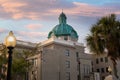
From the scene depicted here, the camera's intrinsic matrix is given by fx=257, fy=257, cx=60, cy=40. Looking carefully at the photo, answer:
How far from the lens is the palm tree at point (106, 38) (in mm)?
24781

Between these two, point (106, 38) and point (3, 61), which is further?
point (3, 61)

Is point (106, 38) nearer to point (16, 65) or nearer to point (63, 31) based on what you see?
point (16, 65)

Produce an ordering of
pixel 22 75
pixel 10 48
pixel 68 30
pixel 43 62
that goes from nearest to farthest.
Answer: pixel 10 48
pixel 22 75
pixel 43 62
pixel 68 30

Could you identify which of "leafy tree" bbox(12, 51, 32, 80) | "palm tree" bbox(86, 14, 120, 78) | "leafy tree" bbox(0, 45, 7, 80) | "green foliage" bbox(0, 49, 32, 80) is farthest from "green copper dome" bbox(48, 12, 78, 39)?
"palm tree" bbox(86, 14, 120, 78)

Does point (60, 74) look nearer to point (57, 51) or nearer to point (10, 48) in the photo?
point (57, 51)

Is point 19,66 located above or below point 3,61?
below

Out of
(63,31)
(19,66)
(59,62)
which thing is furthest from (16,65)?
(63,31)

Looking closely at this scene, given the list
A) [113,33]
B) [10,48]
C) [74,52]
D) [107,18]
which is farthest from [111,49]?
[74,52]

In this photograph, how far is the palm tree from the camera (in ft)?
81.3

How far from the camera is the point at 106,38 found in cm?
2516

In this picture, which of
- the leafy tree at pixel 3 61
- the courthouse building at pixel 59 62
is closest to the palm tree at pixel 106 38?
the leafy tree at pixel 3 61

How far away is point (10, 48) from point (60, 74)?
4444 cm

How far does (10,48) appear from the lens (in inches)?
514

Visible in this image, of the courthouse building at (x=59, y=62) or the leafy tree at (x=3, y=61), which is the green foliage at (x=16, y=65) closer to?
the leafy tree at (x=3, y=61)
